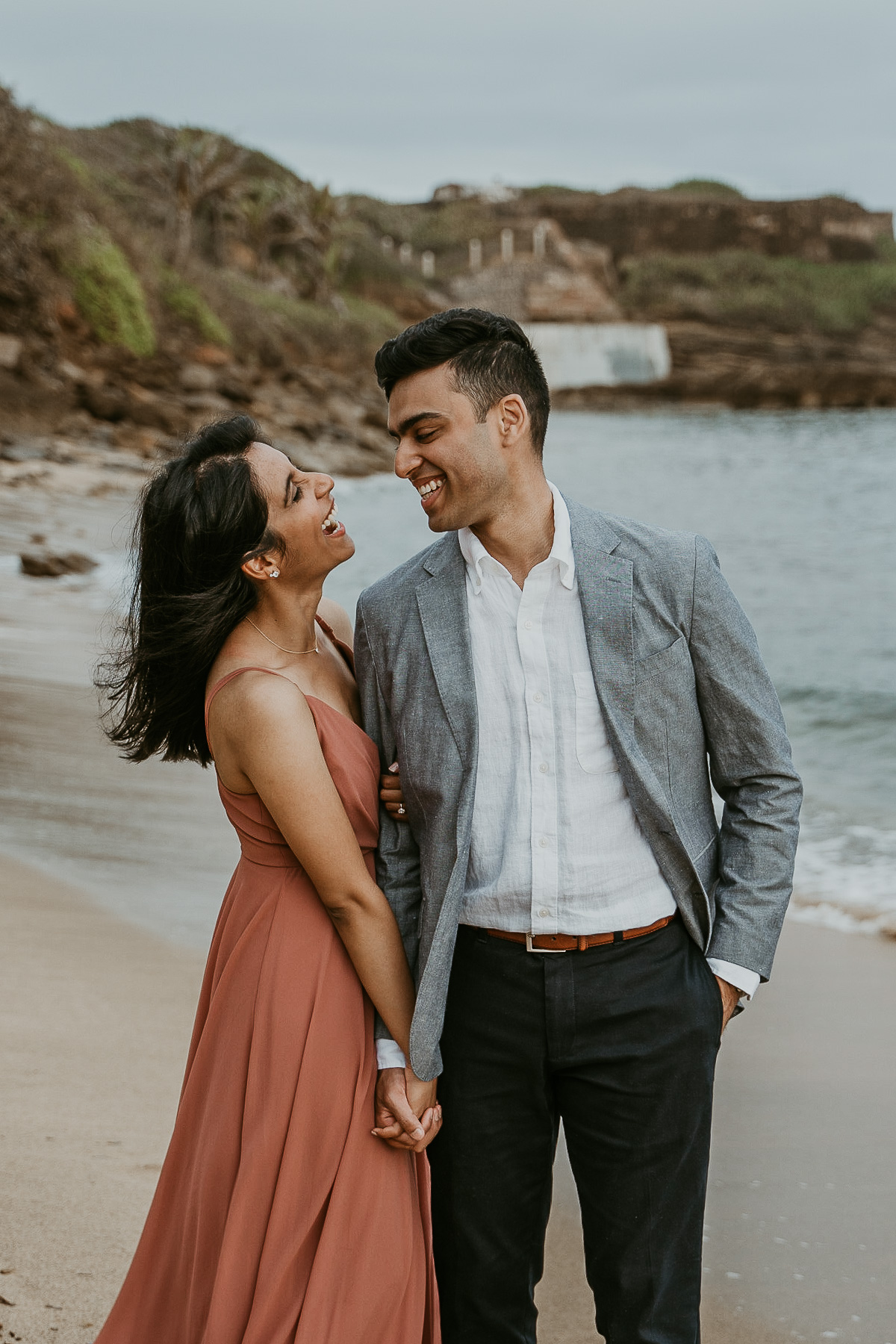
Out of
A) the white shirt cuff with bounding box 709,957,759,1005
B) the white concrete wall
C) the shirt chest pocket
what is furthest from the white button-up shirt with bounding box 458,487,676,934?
the white concrete wall

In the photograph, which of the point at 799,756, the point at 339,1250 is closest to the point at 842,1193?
the point at 339,1250

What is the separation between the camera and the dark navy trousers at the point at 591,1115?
196cm

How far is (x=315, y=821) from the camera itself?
1.97 m

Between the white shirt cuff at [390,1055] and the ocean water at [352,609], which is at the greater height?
Answer: the white shirt cuff at [390,1055]

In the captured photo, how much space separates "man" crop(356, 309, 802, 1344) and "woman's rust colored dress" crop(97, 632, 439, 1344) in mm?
81

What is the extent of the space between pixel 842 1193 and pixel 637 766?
1.79 metres

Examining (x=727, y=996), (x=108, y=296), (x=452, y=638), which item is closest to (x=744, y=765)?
(x=727, y=996)

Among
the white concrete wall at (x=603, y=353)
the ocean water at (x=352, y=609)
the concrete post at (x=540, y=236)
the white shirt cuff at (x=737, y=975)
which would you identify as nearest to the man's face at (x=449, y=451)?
the white shirt cuff at (x=737, y=975)

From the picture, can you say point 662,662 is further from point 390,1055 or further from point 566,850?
point 390,1055

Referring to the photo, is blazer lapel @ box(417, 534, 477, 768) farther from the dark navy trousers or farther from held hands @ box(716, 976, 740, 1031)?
held hands @ box(716, 976, 740, 1031)

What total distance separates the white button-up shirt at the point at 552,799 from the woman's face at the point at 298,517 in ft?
1.33

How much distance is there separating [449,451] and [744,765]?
0.72 m

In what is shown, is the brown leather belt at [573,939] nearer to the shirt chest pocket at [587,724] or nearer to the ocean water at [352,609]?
the shirt chest pocket at [587,724]

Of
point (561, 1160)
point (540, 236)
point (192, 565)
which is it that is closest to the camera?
point (192, 565)
